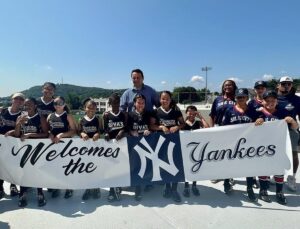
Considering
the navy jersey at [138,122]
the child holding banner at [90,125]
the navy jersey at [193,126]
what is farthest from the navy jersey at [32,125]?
the navy jersey at [193,126]

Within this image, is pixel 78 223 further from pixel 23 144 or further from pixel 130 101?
pixel 130 101

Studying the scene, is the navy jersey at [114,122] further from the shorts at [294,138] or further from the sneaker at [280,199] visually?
the shorts at [294,138]

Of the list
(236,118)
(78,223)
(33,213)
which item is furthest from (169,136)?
(33,213)

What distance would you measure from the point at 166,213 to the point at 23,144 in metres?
2.53

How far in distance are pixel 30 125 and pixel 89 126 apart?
3.13 feet

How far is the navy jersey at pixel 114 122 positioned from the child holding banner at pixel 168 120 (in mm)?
514

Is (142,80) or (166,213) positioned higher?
(142,80)

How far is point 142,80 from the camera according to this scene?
502 centimetres

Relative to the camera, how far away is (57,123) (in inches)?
167

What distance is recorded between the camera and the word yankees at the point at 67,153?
416cm

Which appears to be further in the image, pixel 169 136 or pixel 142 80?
pixel 142 80

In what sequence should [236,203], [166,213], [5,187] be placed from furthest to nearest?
1. [5,187]
2. [236,203]
3. [166,213]

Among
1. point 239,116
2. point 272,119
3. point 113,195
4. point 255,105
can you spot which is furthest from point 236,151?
point 113,195

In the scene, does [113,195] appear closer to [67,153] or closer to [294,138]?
[67,153]
